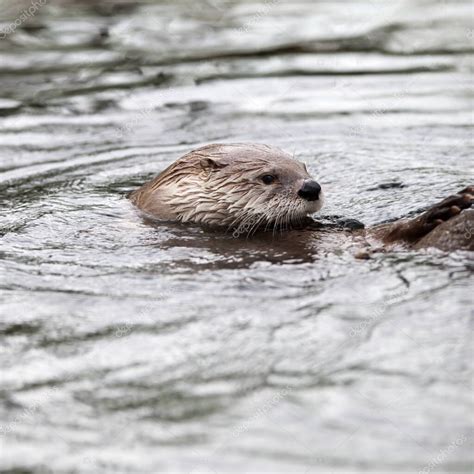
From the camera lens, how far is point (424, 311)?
4391 millimetres

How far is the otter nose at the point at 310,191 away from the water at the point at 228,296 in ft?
0.67

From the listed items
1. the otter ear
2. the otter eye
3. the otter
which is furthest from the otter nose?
the otter ear

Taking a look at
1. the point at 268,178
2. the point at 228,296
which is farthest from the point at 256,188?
the point at 228,296

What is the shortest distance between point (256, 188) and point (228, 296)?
1.09m

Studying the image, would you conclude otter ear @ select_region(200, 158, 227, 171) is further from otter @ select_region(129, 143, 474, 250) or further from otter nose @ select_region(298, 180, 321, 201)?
otter nose @ select_region(298, 180, 321, 201)

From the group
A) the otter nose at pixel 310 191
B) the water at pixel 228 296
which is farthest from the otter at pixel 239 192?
the water at pixel 228 296

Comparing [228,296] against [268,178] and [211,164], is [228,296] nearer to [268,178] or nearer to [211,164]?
[268,178]

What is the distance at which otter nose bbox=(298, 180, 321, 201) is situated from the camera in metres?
5.47

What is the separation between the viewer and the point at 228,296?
15.5 feet

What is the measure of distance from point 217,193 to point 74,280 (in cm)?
106

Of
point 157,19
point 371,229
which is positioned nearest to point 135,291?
point 371,229

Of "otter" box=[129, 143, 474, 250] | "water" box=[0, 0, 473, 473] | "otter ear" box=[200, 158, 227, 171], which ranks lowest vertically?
"water" box=[0, 0, 473, 473]

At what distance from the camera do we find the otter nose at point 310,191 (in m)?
5.47

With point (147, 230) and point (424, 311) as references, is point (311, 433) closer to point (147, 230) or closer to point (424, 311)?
point (424, 311)
